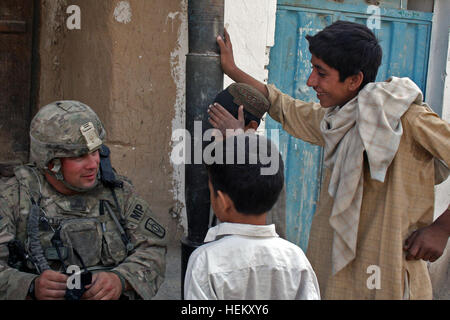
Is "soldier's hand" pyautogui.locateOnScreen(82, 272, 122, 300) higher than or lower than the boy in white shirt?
lower

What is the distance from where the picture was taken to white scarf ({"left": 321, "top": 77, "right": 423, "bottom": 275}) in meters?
2.58

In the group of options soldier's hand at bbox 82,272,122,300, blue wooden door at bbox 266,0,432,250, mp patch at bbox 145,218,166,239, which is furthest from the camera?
blue wooden door at bbox 266,0,432,250

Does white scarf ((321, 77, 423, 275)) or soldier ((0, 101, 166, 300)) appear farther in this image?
white scarf ((321, 77, 423, 275))

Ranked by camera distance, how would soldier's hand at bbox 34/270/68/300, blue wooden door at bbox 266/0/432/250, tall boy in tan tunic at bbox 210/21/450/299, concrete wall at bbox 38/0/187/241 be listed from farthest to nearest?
blue wooden door at bbox 266/0/432/250 < concrete wall at bbox 38/0/187/241 < tall boy in tan tunic at bbox 210/21/450/299 < soldier's hand at bbox 34/270/68/300

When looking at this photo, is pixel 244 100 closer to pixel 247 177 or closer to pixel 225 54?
pixel 225 54

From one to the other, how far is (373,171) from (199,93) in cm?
90

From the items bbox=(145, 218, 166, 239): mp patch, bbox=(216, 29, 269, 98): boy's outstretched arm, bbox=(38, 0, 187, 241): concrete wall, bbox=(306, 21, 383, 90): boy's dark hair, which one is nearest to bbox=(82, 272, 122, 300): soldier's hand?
bbox=(145, 218, 166, 239): mp patch

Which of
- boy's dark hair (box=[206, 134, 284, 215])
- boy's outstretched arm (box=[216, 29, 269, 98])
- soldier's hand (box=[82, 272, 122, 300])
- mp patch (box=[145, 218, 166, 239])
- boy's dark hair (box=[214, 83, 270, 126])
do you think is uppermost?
boy's outstretched arm (box=[216, 29, 269, 98])

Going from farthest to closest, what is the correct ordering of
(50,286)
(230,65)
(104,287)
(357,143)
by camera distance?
(230,65), (357,143), (104,287), (50,286)

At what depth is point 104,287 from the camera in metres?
2.21

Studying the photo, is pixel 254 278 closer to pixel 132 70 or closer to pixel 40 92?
pixel 132 70

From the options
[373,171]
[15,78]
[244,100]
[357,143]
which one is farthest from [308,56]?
[15,78]

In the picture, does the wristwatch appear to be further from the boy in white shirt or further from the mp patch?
the boy in white shirt

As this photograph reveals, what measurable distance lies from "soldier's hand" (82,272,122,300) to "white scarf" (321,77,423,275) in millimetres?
1073
